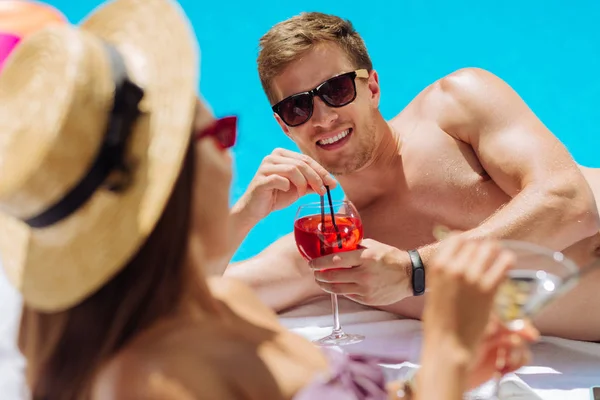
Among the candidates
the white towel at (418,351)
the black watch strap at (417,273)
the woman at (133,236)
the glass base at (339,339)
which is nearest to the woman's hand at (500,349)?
the woman at (133,236)

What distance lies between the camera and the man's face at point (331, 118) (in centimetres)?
293

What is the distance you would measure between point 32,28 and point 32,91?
5.20 feet

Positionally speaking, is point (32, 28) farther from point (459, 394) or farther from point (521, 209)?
point (459, 394)

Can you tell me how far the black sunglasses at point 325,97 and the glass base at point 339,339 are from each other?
84 cm

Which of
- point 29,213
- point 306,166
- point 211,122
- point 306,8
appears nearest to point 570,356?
point 306,166

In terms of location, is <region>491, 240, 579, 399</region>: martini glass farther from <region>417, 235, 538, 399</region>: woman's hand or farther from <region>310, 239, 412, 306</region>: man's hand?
<region>310, 239, 412, 306</region>: man's hand

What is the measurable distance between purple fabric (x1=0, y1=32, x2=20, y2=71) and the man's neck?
4.52 feet

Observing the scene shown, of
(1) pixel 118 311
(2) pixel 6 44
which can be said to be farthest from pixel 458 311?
(2) pixel 6 44

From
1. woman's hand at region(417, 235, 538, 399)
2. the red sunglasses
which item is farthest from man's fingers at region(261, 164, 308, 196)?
woman's hand at region(417, 235, 538, 399)

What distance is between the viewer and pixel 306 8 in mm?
7688

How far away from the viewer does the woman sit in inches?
43.9

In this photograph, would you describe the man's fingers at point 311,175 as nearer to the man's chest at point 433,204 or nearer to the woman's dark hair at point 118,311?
the man's chest at point 433,204

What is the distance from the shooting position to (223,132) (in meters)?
1.30

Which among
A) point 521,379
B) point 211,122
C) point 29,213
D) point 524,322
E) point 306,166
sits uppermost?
point 306,166
